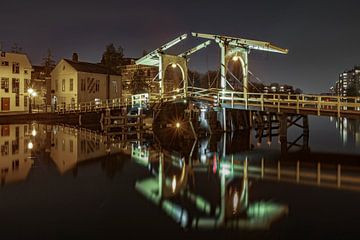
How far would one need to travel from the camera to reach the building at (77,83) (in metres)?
51.7

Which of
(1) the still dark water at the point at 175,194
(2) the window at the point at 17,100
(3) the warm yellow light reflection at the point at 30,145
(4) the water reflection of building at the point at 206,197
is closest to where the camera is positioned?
(1) the still dark water at the point at 175,194

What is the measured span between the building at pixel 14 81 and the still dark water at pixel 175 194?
3279cm

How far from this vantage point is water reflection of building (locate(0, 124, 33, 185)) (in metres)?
15.1

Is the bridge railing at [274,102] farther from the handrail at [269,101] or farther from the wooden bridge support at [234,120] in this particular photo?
the wooden bridge support at [234,120]

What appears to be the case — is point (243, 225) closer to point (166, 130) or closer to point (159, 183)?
point (159, 183)

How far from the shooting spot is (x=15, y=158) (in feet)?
63.3

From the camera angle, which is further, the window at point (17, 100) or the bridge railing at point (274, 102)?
the window at point (17, 100)

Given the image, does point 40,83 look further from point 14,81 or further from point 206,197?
point 206,197

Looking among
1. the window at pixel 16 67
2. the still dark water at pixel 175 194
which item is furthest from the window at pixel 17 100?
the still dark water at pixel 175 194

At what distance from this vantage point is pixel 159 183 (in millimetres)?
14289

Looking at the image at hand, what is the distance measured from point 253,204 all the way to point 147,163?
8.32 metres

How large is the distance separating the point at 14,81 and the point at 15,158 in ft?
127

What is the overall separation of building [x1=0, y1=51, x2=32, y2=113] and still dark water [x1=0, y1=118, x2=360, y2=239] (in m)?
32.8

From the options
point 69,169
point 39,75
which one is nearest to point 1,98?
point 39,75
